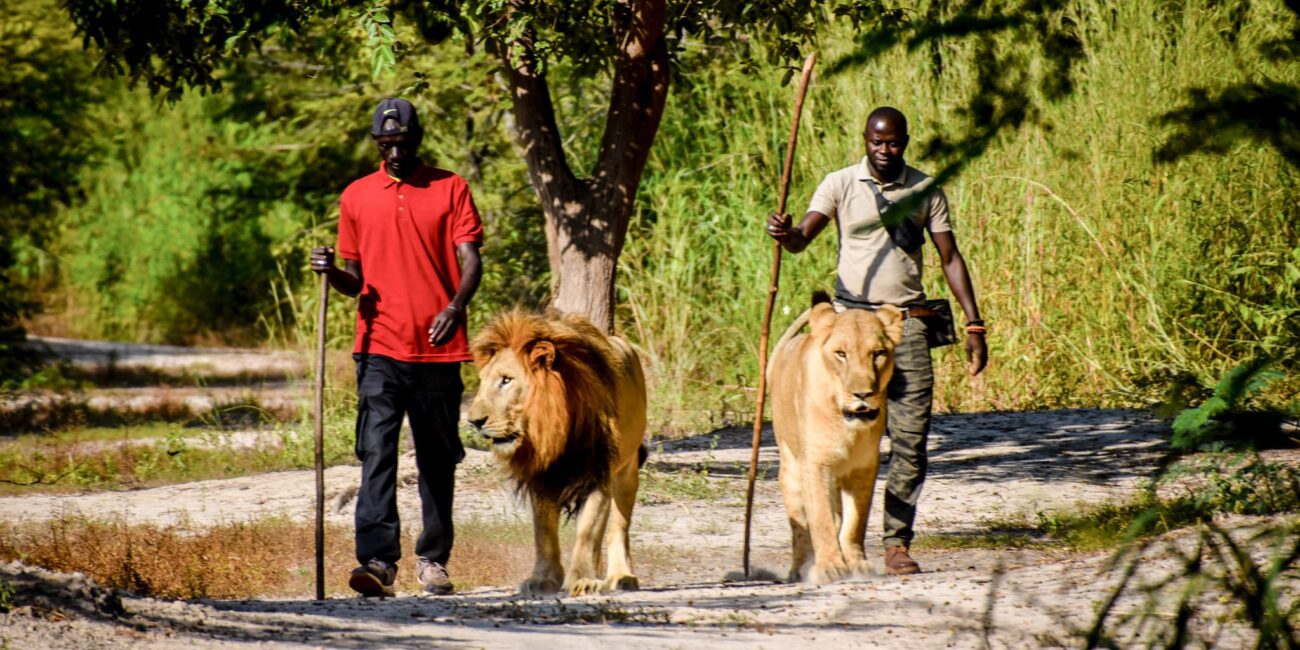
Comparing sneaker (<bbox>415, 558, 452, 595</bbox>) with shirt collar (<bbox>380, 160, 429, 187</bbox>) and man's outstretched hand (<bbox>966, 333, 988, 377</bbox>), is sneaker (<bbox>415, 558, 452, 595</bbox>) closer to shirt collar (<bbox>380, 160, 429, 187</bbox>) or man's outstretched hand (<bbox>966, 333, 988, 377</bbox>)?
shirt collar (<bbox>380, 160, 429, 187</bbox>)

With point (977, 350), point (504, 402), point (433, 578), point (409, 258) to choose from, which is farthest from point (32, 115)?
point (977, 350)

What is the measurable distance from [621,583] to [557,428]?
32.1 inches

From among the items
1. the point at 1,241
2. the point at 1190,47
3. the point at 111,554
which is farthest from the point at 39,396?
the point at 1190,47

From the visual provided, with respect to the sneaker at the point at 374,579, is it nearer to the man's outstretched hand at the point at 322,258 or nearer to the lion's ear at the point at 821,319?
the man's outstretched hand at the point at 322,258

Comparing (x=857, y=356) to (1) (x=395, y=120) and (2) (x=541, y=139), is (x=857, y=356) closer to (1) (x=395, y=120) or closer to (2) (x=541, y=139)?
(1) (x=395, y=120)

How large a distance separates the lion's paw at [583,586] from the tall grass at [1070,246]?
7.09 m

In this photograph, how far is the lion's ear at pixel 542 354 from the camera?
7.13 metres

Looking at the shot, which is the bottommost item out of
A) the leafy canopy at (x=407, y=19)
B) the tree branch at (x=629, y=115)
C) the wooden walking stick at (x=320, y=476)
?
the wooden walking stick at (x=320, y=476)

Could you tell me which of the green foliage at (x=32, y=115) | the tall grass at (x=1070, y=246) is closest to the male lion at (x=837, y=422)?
the tall grass at (x=1070, y=246)

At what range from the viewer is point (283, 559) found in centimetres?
891

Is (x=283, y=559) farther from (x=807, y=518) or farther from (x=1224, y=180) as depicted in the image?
(x=1224, y=180)

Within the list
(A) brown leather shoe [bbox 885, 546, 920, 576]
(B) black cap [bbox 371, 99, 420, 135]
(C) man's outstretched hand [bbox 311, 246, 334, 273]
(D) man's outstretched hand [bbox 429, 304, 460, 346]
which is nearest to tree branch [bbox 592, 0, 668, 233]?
(B) black cap [bbox 371, 99, 420, 135]

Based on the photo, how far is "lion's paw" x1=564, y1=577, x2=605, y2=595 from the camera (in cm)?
729

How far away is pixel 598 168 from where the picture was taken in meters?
11.4
